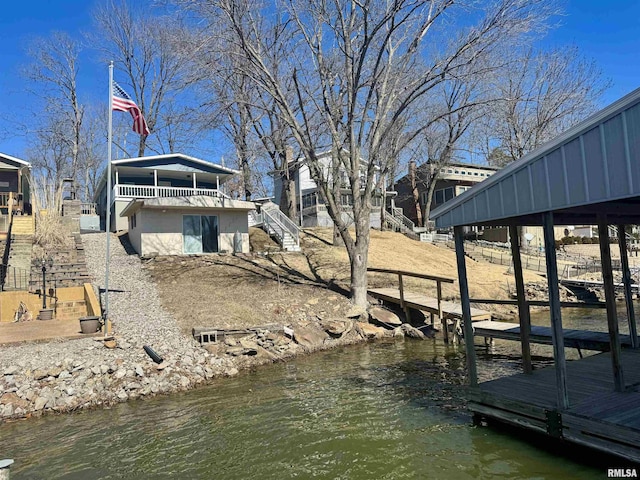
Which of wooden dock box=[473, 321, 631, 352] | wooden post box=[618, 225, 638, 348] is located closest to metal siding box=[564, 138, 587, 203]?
wooden post box=[618, 225, 638, 348]

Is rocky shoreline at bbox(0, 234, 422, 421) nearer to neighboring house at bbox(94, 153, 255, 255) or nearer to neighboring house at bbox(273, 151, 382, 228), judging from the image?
neighboring house at bbox(94, 153, 255, 255)

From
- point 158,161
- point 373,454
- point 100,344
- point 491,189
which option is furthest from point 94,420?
point 158,161

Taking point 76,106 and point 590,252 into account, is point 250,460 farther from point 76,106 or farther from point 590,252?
point 76,106

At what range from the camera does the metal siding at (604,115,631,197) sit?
4492 mm

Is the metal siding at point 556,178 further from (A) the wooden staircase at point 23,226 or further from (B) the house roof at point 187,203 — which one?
(A) the wooden staircase at point 23,226

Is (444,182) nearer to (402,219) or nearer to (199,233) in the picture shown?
(402,219)

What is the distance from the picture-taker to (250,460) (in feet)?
19.7

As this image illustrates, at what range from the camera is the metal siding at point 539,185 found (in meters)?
5.38

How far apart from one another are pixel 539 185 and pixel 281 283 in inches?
494

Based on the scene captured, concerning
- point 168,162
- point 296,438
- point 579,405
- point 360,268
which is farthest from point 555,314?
point 168,162

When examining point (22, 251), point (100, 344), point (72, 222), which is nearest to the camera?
point (100, 344)

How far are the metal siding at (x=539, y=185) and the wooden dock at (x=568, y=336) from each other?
4.39 m

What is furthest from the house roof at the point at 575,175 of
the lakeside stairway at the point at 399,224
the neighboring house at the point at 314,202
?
the lakeside stairway at the point at 399,224

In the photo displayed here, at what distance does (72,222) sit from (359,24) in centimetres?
1979
